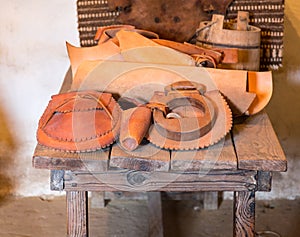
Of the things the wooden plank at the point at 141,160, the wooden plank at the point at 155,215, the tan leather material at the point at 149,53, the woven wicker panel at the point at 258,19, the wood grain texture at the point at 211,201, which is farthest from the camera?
the wood grain texture at the point at 211,201

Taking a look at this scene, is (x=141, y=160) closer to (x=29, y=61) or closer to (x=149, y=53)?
(x=149, y=53)

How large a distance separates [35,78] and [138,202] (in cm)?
73

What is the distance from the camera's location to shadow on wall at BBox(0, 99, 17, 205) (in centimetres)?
252

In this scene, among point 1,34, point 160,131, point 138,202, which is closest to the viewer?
point 160,131

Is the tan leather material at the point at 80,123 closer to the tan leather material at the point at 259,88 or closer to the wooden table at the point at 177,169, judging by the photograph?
the wooden table at the point at 177,169

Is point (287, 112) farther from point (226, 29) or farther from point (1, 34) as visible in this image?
point (1, 34)

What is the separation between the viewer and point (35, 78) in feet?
7.98

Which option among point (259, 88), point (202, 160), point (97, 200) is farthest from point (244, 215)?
point (97, 200)

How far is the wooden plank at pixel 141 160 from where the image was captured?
129cm

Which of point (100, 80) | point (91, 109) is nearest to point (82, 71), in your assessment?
point (100, 80)

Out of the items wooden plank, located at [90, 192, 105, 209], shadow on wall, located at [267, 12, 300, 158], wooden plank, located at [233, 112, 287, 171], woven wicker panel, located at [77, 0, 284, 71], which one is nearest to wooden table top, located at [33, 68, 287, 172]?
wooden plank, located at [233, 112, 287, 171]

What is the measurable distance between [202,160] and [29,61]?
132 cm

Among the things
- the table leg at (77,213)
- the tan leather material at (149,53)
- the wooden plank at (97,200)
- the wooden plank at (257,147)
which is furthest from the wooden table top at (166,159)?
the wooden plank at (97,200)

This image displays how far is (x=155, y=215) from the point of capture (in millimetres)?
2307
